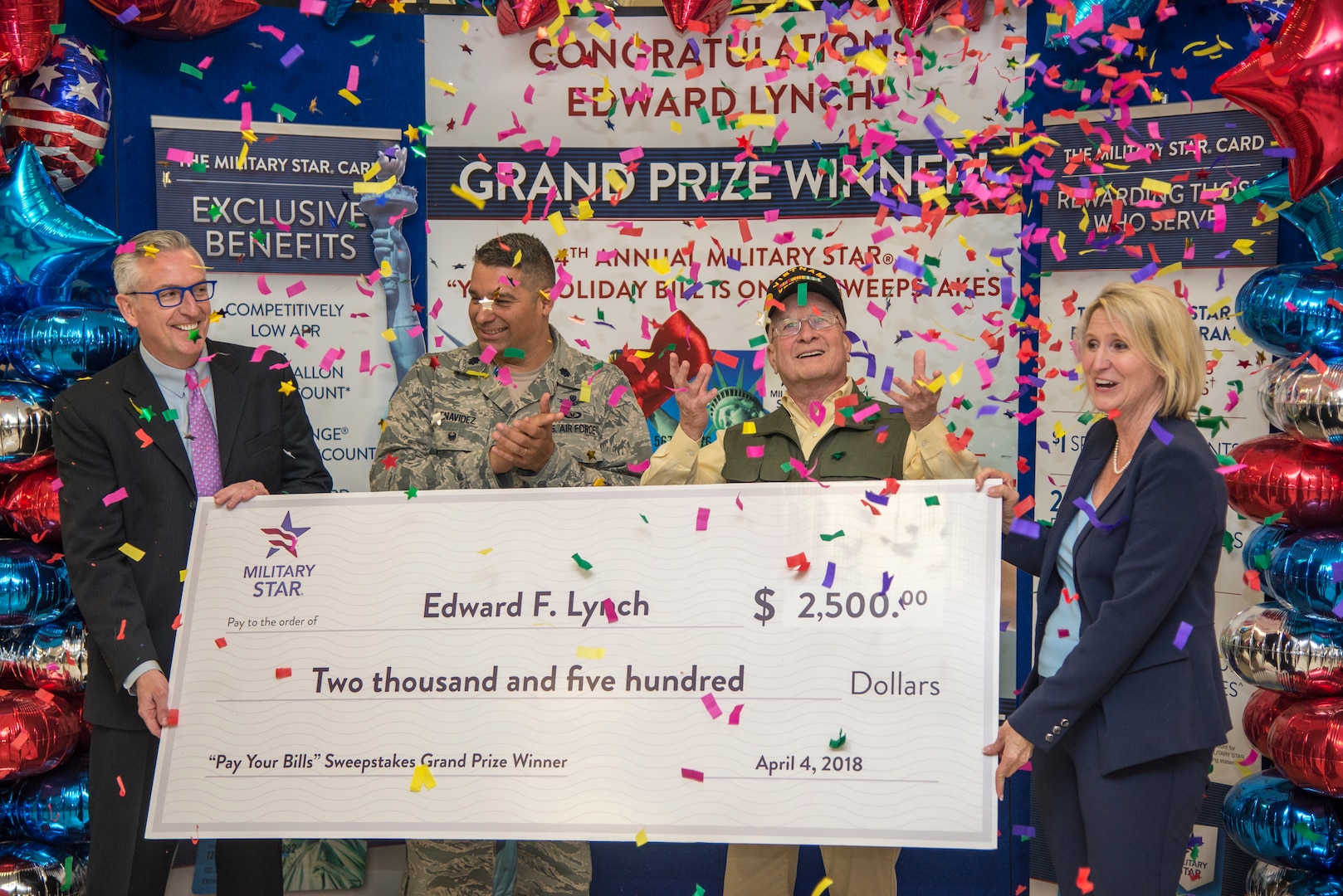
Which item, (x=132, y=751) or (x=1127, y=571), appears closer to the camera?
(x=1127, y=571)

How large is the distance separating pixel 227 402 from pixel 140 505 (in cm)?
35

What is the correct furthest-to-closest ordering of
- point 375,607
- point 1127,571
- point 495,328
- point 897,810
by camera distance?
point 495,328 → point 375,607 → point 897,810 → point 1127,571

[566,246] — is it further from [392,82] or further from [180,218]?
[180,218]

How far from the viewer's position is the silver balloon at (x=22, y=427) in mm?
2893

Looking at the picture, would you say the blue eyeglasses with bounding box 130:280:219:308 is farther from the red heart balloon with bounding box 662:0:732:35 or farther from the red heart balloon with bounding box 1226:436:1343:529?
the red heart balloon with bounding box 1226:436:1343:529

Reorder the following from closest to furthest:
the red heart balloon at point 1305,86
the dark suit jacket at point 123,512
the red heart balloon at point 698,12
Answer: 1. the red heart balloon at point 1305,86
2. the dark suit jacket at point 123,512
3. the red heart balloon at point 698,12

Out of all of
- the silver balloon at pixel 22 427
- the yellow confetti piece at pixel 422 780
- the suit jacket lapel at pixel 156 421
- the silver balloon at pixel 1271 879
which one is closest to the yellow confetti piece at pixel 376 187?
the suit jacket lapel at pixel 156 421

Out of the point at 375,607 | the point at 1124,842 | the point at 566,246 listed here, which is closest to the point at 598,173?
the point at 566,246

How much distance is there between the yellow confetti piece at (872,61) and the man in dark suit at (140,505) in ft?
6.95

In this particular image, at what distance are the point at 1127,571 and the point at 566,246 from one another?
86.3 inches

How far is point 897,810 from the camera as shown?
7.77 feet

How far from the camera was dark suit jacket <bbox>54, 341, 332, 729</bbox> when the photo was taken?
2770mm

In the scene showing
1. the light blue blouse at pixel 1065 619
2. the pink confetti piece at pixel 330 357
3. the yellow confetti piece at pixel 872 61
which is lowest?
the light blue blouse at pixel 1065 619

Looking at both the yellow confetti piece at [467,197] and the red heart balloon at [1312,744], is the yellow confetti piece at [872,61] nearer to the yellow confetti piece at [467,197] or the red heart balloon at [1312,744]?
the yellow confetti piece at [467,197]
